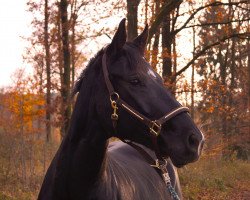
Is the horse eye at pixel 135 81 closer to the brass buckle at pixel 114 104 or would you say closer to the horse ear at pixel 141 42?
the brass buckle at pixel 114 104

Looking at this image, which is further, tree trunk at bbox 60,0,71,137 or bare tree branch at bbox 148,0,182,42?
tree trunk at bbox 60,0,71,137

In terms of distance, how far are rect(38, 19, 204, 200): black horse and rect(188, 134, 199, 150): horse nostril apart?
0.08 metres

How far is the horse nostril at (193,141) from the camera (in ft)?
8.88

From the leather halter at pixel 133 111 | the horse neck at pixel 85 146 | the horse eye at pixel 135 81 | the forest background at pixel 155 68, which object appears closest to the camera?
the leather halter at pixel 133 111

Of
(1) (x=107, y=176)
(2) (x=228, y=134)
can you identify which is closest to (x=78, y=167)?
(1) (x=107, y=176)

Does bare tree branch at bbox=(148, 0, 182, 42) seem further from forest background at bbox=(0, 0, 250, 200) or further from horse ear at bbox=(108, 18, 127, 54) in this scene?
horse ear at bbox=(108, 18, 127, 54)

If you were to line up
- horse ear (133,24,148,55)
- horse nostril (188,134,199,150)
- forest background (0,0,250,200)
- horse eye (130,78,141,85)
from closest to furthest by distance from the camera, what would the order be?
1. horse nostril (188,134,199,150)
2. horse eye (130,78,141,85)
3. horse ear (133,24,148,55)
4. forest background (0,0,250,200)

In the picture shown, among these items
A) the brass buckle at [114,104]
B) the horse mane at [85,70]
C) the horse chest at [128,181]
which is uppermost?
the horse mane at [85,70]

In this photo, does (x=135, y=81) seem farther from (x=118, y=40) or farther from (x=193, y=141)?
(x=193, y=141)

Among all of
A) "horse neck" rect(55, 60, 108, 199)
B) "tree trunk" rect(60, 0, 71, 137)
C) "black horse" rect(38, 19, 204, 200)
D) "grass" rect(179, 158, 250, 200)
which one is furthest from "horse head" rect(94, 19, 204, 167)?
"tree trunk" rect(60, 0, 71, 137)

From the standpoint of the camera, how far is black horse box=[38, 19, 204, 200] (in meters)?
2.94

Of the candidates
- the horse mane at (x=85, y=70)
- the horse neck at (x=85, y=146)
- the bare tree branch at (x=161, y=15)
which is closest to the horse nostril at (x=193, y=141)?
the horse neck at (x=85, y=146)

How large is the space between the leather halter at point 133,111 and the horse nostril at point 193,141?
0.69 feet

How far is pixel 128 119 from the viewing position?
10.0 ft
